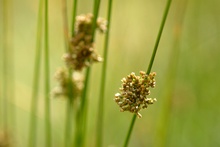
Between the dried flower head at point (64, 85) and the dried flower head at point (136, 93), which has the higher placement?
the dried flower head at point (64, 85)

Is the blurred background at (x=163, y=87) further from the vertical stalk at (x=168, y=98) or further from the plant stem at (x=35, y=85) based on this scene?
the plant stem at (x=35, y=85)

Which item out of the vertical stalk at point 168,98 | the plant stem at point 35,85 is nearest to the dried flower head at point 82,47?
the plant stem at point 35,85

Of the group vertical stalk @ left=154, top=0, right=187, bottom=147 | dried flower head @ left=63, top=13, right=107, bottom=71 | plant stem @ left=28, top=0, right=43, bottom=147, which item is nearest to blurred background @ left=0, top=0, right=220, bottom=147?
vertical stalk @ left=154, top=0, right=187, bottom=147

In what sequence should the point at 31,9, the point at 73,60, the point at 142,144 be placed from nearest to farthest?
the point at 73,60 < the point at 142,144 < the point at 31,9

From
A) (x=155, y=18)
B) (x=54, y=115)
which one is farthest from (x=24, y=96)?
(x=155, y=18)

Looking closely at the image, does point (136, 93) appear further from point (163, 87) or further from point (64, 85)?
point (163, 87)

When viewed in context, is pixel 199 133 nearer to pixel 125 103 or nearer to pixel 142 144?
pixel 142 144
